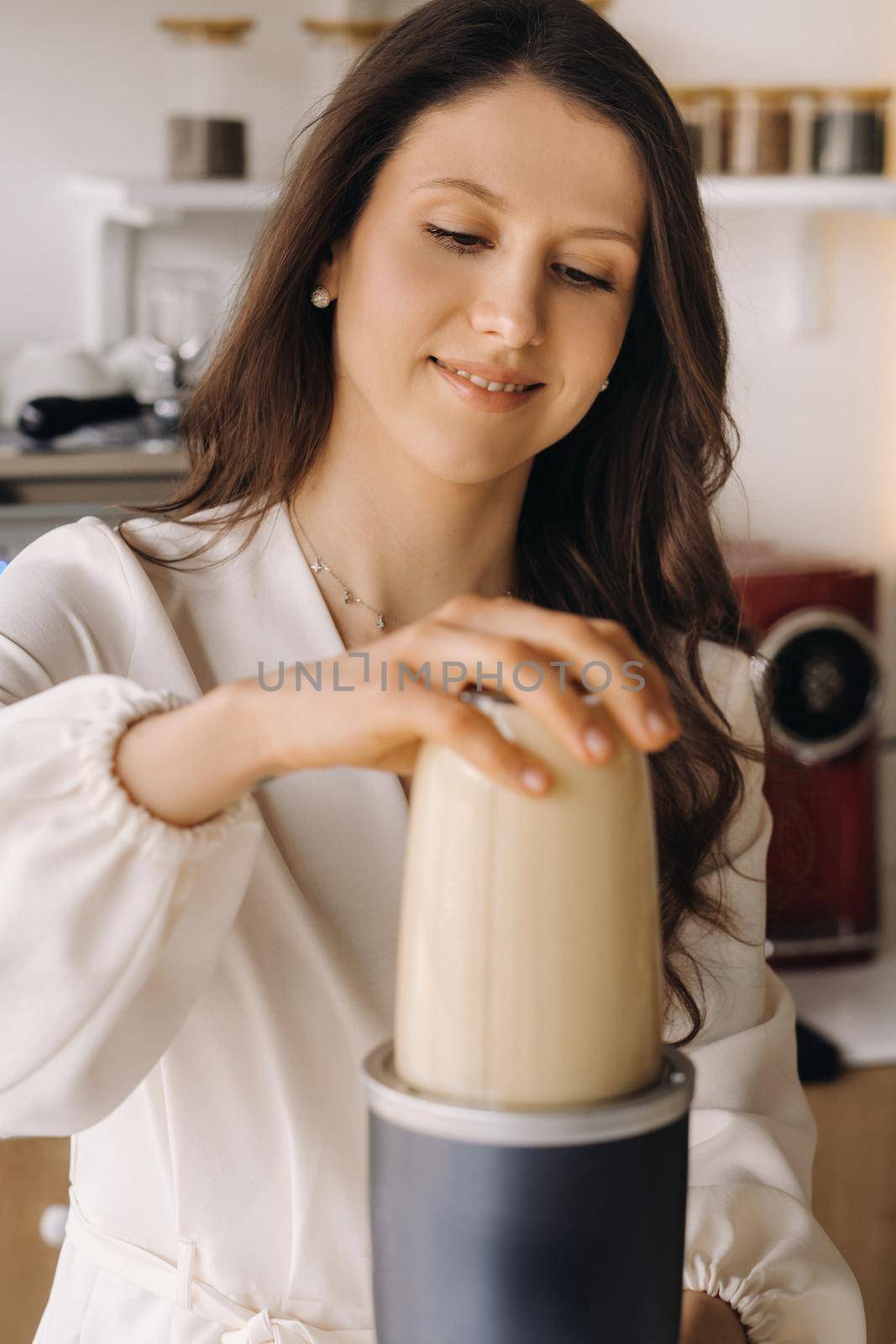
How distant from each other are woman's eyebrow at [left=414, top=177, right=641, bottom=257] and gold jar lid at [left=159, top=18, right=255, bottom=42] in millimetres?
1873

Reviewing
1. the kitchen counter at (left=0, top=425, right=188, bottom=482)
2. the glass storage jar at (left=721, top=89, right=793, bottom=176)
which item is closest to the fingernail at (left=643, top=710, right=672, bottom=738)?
the kitchen counter at (left=0, top=425, right=188, bottom=482)

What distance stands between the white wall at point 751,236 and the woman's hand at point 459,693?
6.74 ft

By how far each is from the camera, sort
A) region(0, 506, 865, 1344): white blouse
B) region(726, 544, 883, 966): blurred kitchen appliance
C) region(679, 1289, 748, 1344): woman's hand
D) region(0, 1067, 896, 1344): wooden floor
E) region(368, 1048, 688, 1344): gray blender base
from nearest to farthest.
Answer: region(368, 1048, 688, 1344): gray blender base
region(679, 1289, 748, 1344): woman's hand
region(0, 506, 865, 1344): white blouse
region(0, 1067, 896, 1344): wooden floor
region(726, 544, 883, 966): blurred kitchen appliance

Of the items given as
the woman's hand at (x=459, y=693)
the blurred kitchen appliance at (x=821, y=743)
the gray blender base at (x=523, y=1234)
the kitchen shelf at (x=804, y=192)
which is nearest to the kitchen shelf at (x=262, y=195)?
the kitchen shelf at (x=804, y=192)

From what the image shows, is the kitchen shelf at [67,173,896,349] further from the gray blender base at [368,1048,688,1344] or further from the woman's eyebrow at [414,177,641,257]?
the gray blender base at [368,1048,688,1344]

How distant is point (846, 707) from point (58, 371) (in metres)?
1.37

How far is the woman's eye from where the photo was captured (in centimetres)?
86

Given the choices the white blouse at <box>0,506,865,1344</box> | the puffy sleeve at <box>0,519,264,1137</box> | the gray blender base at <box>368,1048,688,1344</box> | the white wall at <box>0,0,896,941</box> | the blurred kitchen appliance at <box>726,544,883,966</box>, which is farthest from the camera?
the white wall at <box>0,0,896,941</box>

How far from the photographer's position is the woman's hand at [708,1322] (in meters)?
0.76

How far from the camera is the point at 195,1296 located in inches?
35.0

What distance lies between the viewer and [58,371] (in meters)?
2.46

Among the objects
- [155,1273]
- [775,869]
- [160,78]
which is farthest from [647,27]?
[155,1273]

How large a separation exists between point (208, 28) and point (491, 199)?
194cm

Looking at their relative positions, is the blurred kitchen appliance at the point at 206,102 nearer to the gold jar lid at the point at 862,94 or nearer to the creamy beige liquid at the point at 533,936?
the gold jar lid at the point at 862,94
